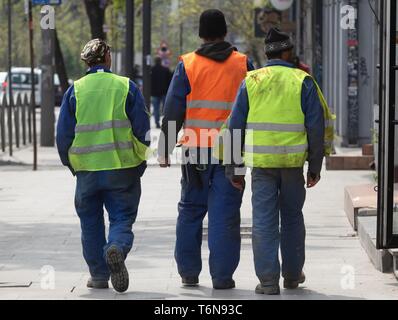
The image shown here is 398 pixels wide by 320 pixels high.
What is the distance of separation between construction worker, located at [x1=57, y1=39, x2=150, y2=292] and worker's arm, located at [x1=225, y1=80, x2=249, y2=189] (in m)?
0.61

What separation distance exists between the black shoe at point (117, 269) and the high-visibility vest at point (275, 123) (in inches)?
39.7

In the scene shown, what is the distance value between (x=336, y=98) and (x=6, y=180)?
9.06 metres

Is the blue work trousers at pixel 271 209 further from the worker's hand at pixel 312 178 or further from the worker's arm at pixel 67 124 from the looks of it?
the worker's arm at pixel 67 124

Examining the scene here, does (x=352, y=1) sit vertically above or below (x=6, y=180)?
above

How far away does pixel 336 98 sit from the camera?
2727 cm

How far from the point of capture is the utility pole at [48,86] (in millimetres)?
26453

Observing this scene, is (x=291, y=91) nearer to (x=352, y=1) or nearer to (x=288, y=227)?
(x=288, y=227)

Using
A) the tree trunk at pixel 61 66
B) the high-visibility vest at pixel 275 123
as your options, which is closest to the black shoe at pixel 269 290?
the high-visibility vest at pixel 275 123

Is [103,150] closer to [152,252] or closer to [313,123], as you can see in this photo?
[313,123]

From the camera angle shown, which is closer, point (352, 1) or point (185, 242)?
point (185, 242)

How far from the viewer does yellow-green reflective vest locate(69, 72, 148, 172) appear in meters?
9.68

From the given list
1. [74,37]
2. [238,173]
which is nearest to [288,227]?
[238,173]
